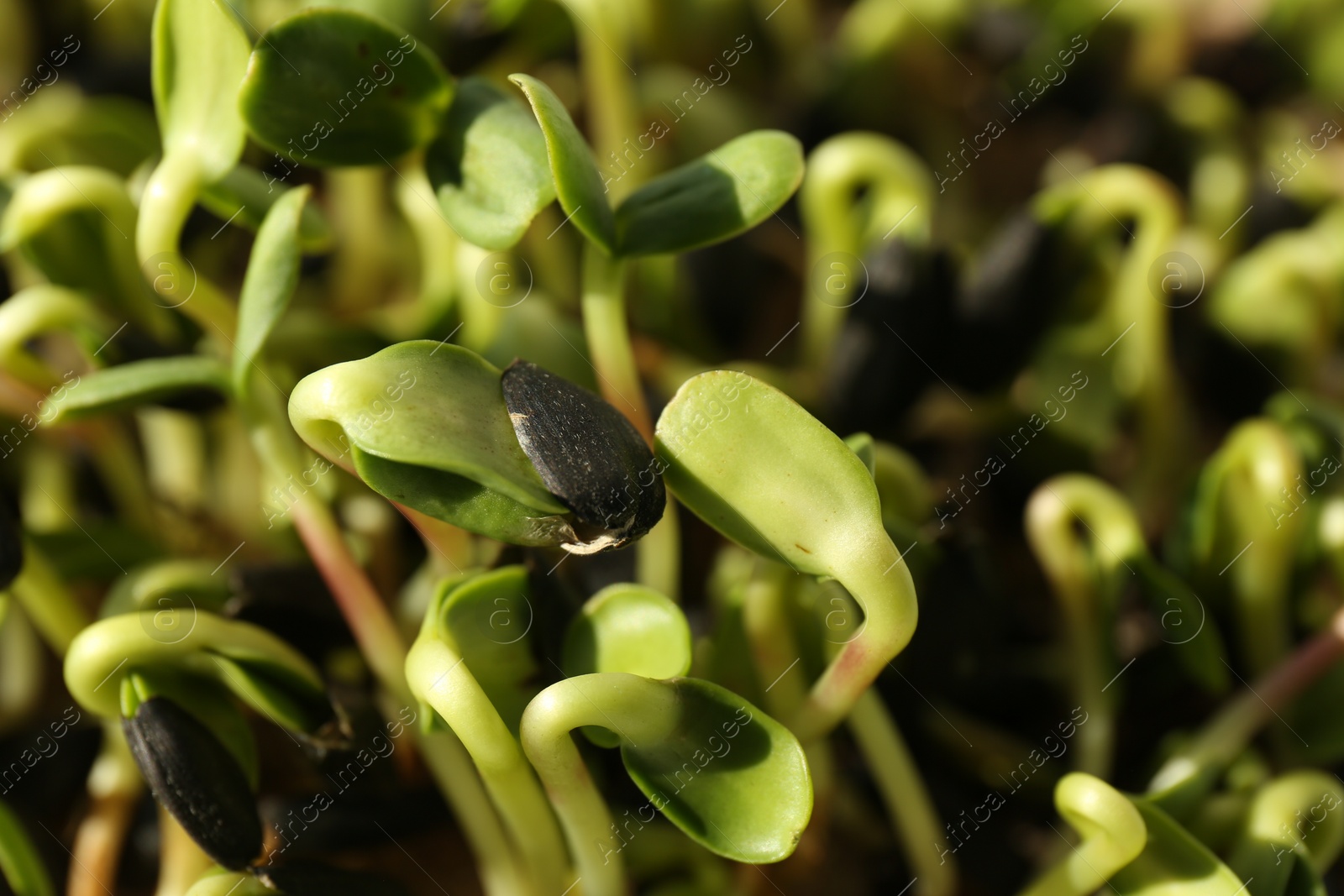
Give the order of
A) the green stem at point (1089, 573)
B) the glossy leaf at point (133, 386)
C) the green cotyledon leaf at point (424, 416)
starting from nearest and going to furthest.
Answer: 1. the green cotyledon leaf at point (424, 416)
2. the glossy leaf at point (133, 386)
3. the green stem at point (1089, 573)

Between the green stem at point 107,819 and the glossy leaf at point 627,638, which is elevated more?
the green stem at point 107,819

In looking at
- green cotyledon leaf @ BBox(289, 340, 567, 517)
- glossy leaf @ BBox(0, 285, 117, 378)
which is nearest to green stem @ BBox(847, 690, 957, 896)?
green cotyledon leaf @ BBox(289, 340, 567, 517)

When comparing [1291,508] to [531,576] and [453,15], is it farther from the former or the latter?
[453,15]

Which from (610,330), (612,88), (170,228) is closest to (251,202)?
(170,228)

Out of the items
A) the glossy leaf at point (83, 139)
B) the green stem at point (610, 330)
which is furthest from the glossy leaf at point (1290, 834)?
the glossy leaf at point (83, 139)

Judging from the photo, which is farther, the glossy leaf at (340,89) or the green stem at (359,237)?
the green stem at (359,237)

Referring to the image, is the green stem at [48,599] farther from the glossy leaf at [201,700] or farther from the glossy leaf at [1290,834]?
the glossy leaf at [1290,834]

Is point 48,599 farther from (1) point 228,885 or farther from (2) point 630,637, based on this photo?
(2) point 630,637
